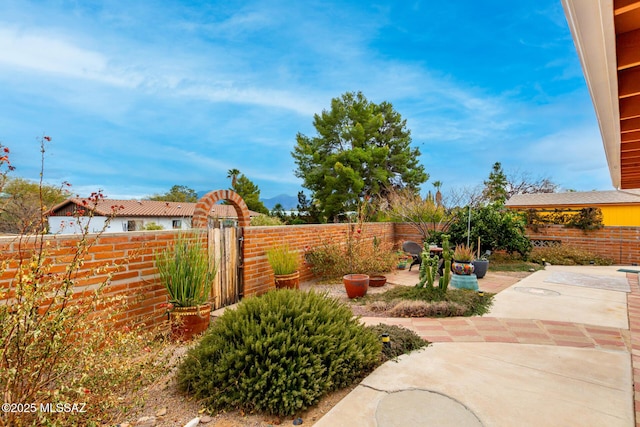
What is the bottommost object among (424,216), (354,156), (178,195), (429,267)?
(429,267)

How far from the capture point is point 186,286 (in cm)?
331

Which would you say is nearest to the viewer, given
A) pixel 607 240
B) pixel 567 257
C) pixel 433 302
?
pixel 433 302

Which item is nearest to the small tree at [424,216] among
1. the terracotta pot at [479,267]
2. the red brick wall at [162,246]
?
the red brick wall at [162,246]

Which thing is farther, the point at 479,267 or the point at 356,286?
the point at 479,267

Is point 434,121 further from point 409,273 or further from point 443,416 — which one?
point 443,416

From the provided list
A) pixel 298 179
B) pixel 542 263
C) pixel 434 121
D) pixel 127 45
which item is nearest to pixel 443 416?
pixel 542 263

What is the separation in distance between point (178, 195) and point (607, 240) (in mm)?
39195

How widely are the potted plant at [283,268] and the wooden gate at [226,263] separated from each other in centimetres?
59

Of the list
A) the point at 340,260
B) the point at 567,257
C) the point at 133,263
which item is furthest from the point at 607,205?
the point at 133,263

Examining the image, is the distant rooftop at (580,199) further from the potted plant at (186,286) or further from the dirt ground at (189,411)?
the dirt ground at (189,411)

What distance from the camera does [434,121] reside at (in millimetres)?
16125

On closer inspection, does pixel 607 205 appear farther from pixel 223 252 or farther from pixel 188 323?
pixel 188 323

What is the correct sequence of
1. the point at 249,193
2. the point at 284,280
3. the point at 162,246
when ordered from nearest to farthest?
the point at 162,246, the point at 284,280, the point at 249,193

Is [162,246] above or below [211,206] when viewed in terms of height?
below
